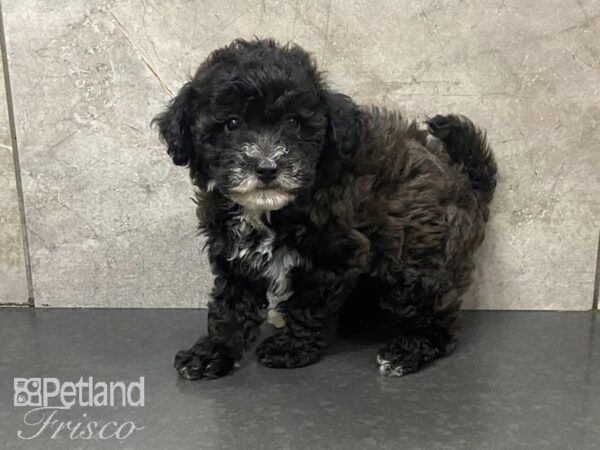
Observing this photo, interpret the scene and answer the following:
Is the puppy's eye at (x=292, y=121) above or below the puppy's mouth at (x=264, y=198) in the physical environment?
above

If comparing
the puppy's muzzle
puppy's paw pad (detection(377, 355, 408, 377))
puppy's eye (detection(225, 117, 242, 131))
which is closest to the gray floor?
puppy's paw pad (detection(377, 355, 408, 377))

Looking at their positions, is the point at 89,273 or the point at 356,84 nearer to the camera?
the point at 356,84

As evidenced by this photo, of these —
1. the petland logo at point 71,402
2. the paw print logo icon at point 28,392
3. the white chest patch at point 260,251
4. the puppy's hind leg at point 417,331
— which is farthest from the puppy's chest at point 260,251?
the paw print logo icon at point 28,392

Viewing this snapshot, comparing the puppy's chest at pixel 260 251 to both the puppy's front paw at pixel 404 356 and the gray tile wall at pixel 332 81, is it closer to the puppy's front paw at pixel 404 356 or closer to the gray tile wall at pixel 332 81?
the puppy's front paw at pixel 404 356

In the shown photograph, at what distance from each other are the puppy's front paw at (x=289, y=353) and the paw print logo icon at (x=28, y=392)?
28.1 inches

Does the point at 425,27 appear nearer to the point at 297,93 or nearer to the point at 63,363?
the point at 297,93

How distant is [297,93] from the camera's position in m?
1.88

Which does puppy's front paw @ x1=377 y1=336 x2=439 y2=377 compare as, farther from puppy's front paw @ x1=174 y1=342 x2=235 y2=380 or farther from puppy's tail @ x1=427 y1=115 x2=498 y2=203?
puppy's tail @ x1=427 y1=115 x2=498 y2=203

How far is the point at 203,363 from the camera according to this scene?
2129 millimetres

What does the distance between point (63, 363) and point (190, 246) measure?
670 mm

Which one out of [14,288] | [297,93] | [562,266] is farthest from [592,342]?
[14,288]

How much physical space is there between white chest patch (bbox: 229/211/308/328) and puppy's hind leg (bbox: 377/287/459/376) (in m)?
0.39

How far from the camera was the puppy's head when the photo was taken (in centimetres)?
185

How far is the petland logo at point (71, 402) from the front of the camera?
1813 millimetres
